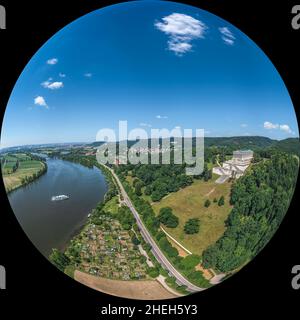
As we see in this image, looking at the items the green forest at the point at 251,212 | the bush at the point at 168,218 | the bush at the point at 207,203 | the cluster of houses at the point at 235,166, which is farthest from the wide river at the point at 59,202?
the green forest at the point at 251,212

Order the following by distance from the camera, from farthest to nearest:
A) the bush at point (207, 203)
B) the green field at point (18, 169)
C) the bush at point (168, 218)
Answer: the green field at point (18, 169) → the bush at point (207, 203) → the bush at point (168, 218)

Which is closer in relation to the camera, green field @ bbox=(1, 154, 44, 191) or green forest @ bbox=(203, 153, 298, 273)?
green forest @ bbox=(203, 153, 298, 273)

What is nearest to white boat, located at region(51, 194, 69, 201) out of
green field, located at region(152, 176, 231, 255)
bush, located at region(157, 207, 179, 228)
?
green field, located at region(152, 176, 231, 255)

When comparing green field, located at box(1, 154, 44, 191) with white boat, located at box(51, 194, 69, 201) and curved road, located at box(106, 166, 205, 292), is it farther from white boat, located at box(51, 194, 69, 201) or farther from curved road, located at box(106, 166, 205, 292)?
curved road, located at box(106, 166, 205, 292)

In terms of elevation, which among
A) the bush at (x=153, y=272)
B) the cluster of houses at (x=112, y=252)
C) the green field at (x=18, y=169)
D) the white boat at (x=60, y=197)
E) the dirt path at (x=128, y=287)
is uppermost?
the green field at (x=18, y=169)

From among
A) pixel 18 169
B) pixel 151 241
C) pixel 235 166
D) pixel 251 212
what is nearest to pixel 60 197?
pixel 18 169

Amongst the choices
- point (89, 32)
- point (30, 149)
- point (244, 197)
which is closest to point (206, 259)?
point (244, 197)

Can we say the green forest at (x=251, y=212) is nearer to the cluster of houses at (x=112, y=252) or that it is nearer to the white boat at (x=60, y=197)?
the cluster of houses at (x=112, y=252)

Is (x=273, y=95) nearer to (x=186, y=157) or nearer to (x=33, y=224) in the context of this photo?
(x=186, y=157)
